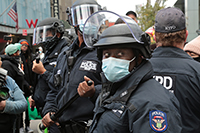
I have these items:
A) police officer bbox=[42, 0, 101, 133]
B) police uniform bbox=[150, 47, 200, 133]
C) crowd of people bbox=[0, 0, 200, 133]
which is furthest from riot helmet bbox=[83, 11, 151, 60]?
police officer bbox=[42, 0, 101, 133]

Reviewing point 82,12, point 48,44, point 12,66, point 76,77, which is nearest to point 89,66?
point 76,77

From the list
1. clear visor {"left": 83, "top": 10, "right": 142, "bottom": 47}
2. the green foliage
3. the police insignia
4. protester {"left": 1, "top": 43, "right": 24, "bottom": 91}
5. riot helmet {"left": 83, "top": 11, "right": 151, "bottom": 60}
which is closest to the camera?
the police insignia

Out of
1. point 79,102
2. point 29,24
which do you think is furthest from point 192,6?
point 29,24

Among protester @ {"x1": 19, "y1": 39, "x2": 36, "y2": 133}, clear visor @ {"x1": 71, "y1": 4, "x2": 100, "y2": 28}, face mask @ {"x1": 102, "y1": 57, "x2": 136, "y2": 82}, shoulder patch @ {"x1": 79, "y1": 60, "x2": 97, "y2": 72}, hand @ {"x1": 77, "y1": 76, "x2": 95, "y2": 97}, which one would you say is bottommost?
protester @ {"x1": 19, "y1": 39, "x2": 36, "y2": 133}

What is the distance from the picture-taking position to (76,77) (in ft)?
11.1

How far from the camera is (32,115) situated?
828 centimetres

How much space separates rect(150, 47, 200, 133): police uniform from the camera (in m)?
2.53

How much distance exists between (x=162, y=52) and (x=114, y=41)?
0.85m

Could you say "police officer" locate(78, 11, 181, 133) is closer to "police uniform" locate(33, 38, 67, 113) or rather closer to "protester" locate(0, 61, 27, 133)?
"protester" locate(0, 61, 27, 133)

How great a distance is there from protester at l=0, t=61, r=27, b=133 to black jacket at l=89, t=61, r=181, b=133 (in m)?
2.36

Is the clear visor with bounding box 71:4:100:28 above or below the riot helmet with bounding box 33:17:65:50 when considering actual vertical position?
above

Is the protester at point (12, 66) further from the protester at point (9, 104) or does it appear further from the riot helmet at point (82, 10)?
the riot helmet at point (82, 10)

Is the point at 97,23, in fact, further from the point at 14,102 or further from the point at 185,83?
the point at 14,102

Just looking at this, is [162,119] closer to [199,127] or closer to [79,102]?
[199,127]
